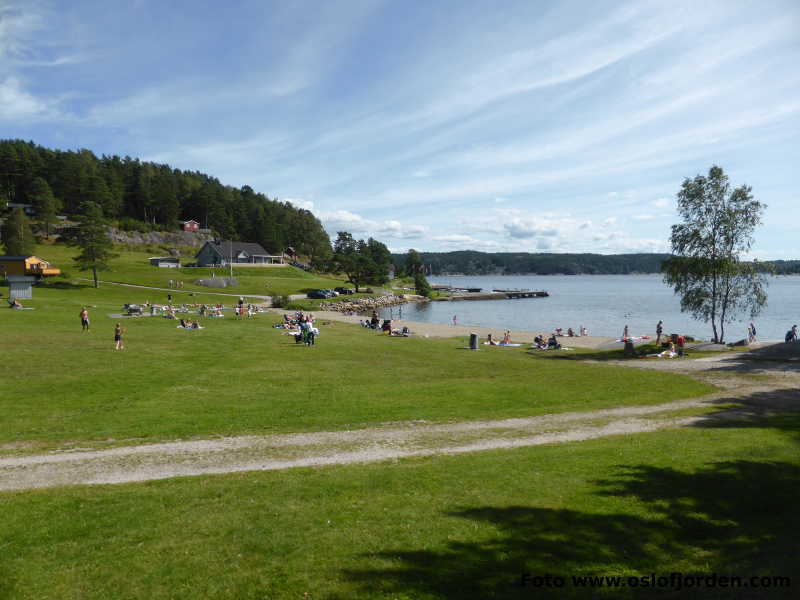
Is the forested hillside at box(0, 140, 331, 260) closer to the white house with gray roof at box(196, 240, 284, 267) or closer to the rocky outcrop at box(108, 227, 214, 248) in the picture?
the rocky outcrop at box(108, 227, 214, 248)

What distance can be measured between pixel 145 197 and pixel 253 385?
14358 cm

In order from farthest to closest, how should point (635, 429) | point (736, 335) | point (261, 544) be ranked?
point (736, 335) → point (635, 429) → point (261, 544)

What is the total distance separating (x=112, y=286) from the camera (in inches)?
2904

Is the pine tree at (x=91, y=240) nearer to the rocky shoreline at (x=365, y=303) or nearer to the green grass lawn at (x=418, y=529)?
the rocky shoreline at (x=365, y=303)

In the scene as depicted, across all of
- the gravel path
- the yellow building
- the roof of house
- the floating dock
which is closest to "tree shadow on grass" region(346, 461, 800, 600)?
the gravel path

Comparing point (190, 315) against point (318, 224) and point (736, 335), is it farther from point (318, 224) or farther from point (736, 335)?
point (318, 224)

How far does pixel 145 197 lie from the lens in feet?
469

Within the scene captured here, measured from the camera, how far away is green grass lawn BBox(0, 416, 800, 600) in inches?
265

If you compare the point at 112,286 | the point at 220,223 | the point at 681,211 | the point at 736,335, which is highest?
the point at 220,223

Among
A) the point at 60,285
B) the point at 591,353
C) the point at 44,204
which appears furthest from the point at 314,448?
the point at 44,204

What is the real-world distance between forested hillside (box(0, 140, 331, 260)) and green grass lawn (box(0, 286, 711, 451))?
11516 centimetres

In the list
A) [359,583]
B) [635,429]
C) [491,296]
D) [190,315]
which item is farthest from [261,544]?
[491,296]

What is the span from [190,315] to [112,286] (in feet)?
108

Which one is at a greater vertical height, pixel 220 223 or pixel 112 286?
pixel 220 223
